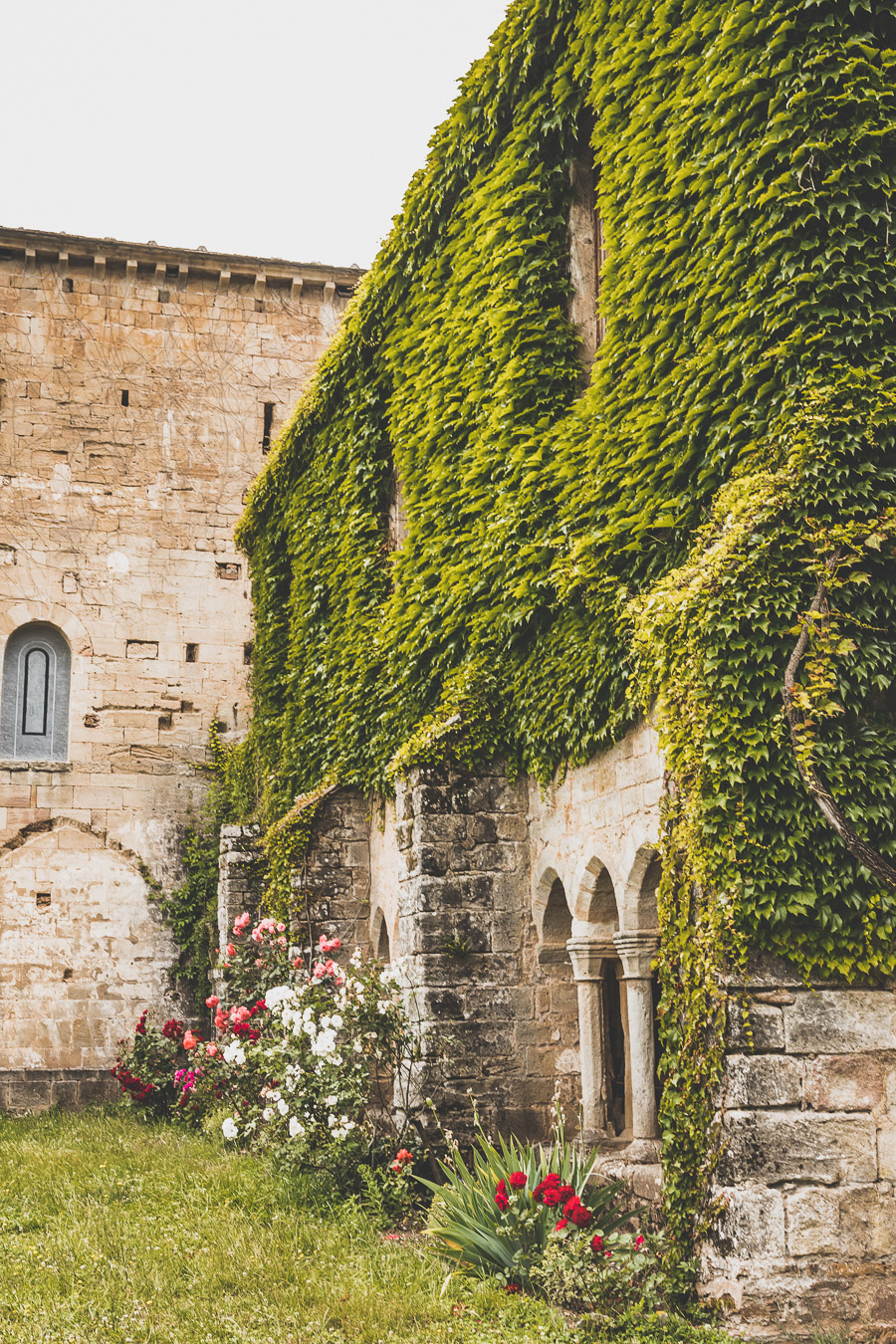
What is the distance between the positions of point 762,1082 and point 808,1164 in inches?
13.2

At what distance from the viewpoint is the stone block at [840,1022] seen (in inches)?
182

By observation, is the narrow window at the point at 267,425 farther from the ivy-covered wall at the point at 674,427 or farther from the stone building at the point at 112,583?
the ivy-covered wall at the point at 674,427

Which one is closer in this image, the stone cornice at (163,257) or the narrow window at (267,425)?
the stone cornice at (163,257)

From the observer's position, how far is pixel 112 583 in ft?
50.9

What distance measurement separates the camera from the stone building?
47.6 ft

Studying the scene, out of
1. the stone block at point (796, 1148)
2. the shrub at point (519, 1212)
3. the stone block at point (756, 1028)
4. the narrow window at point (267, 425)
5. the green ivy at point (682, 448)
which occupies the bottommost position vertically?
the shrub at point (519, 1212)

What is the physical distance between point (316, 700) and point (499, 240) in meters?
5.09

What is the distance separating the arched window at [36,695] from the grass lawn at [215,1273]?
7477mm

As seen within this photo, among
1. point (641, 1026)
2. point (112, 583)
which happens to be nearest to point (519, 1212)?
point (641, 1026)

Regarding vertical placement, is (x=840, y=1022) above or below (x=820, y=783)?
below

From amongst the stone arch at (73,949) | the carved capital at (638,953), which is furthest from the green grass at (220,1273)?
the stone arch at (73,949)

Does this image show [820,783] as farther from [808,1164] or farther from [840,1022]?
[808,1164]

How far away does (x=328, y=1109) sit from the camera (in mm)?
7387

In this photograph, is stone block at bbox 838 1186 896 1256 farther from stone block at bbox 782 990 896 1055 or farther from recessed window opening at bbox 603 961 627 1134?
recessed window opening at bbox 603 961 627 1134
